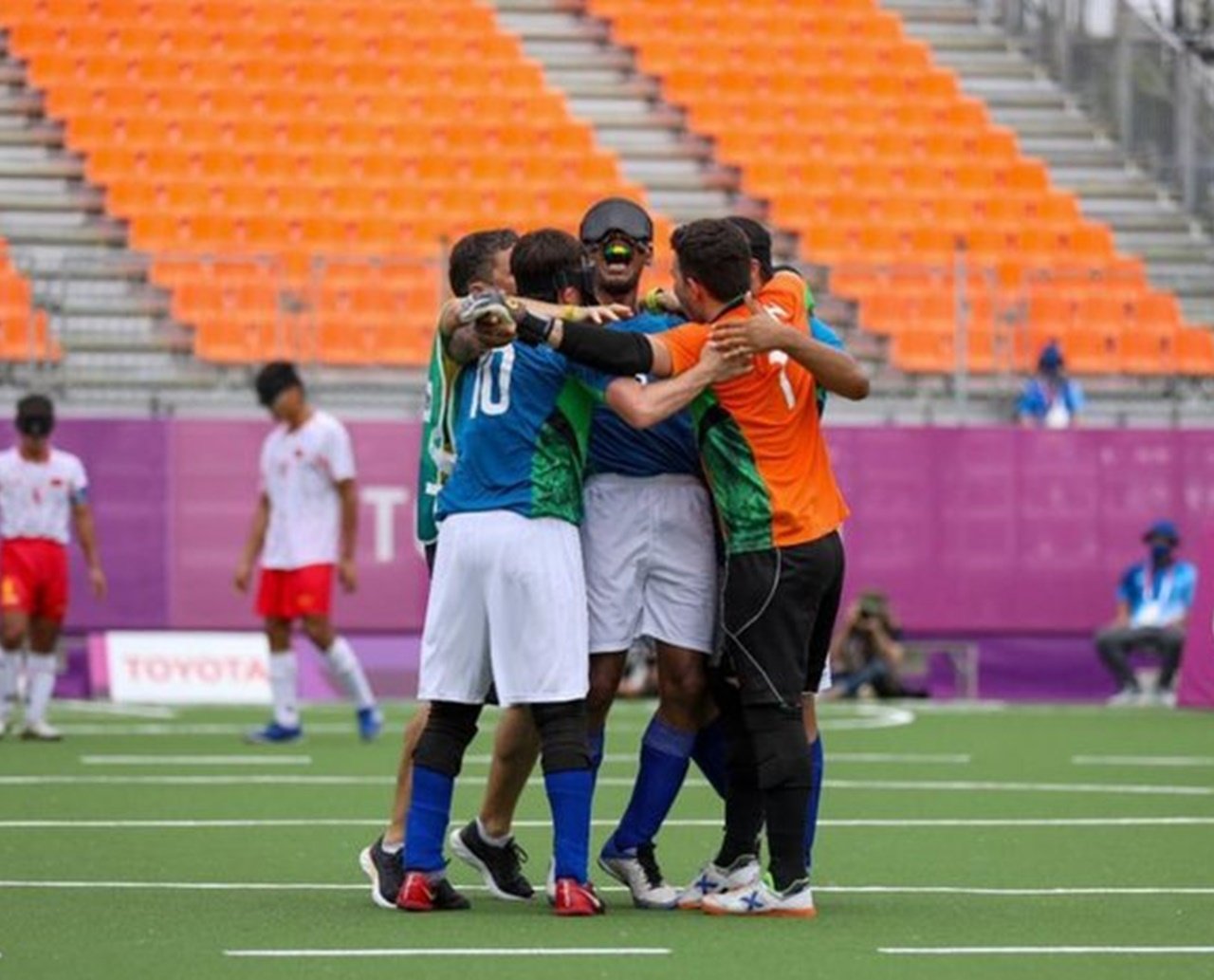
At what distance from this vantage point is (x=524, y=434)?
10000mm

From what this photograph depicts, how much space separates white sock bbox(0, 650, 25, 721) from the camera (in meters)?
19.7

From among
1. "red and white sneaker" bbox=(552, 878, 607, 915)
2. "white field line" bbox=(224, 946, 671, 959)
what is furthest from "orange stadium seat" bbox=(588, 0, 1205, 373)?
"white field line" bbox=(224, 946, 671, 959)

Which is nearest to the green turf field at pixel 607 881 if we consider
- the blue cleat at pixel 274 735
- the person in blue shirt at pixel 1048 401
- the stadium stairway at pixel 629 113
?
the blue cleat at pixel 274 735

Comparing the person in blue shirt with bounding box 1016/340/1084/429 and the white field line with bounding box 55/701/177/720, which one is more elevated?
the person in blue shirt with bounding box 1016/340/1084/429

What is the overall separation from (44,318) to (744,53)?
10959 millimetres

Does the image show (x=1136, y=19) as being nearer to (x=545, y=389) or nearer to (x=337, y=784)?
(x=337, y=784)

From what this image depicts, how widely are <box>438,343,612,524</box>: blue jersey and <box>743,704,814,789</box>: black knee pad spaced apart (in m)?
0.87

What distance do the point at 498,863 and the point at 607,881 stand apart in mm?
792

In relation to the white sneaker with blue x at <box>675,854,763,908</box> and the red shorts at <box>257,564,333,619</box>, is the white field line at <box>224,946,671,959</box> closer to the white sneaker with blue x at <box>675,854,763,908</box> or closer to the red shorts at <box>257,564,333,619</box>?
the white sneaker with blue x at <box>675,854,763,908</box>

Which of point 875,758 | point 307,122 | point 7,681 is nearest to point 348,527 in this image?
point 7,681

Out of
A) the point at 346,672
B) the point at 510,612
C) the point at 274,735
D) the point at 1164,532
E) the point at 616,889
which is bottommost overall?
the point at 274,735

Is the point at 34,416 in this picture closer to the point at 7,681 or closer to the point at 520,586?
the point at 7,681

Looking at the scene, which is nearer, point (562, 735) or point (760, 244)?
point (562, 735)

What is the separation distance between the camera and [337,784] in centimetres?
1562
